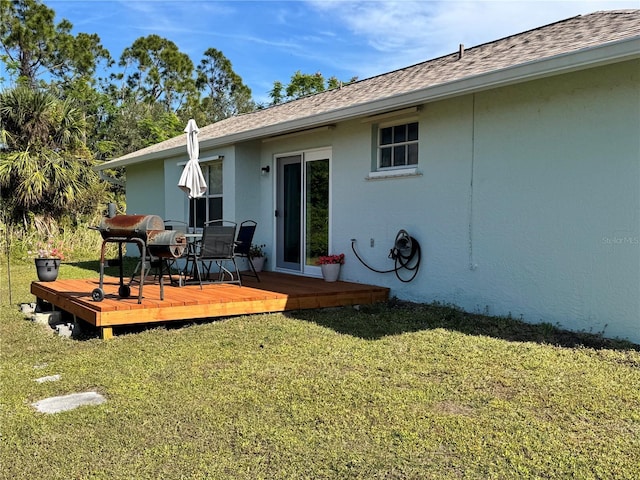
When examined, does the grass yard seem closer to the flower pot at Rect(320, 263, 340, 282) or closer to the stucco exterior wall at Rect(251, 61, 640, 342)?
the stucco exterior wall at Rect(251, 61, 640, 342)

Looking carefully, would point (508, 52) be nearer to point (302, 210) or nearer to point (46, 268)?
point (302, 210)

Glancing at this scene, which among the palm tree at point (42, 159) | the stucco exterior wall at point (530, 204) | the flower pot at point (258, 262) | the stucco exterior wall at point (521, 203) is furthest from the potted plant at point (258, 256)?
the palm tree at point (42, 159)

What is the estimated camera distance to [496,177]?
5.87 meters

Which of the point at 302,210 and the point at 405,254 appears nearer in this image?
the point at 405,254

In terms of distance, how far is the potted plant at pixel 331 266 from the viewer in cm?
776

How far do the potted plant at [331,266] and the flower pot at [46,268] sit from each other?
402 cm

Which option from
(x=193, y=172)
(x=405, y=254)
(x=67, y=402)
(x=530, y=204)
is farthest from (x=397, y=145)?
(x=67, y=402)

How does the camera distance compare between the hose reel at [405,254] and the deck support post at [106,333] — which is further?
the hose reel at [405,254]

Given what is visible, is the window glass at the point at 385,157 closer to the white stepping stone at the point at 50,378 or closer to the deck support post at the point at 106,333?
the deck support post at the point at 106,333

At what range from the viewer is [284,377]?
3980 mm

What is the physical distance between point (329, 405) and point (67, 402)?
1.70 meters

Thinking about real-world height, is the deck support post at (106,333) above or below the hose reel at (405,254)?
below

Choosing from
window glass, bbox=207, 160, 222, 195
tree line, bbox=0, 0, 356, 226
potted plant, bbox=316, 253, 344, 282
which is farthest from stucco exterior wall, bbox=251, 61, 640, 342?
tree line, bbox=0, 0, 356, 226

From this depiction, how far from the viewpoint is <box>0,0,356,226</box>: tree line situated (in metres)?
14.3
